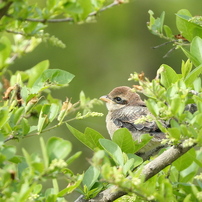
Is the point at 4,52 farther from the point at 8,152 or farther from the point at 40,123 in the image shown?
the point at 8,152

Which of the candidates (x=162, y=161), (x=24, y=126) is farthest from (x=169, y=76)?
(x=24, y=126)

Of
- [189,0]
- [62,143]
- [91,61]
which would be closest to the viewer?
[62,143]

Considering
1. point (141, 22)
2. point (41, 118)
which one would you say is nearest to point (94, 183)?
point (41, 118)

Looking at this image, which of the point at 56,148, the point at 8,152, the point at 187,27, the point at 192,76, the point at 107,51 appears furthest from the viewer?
the point at 107,51

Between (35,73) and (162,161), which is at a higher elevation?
(35,73)

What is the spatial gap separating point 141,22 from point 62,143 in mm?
11284

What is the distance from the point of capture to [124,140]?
109 inches

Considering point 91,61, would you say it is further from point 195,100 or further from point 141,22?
point 195,100

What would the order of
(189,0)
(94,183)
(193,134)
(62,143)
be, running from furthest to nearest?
1. (189,0)
2. (94,183)
3. (193,134)
4. (62,143)

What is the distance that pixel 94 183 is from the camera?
2.62 metres

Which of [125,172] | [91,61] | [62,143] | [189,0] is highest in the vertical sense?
[62,143]

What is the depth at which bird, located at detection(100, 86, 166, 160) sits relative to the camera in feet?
13.8

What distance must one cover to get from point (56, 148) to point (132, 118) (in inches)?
124

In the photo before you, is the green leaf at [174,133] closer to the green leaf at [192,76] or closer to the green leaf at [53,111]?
the green leaf at [192,76]
